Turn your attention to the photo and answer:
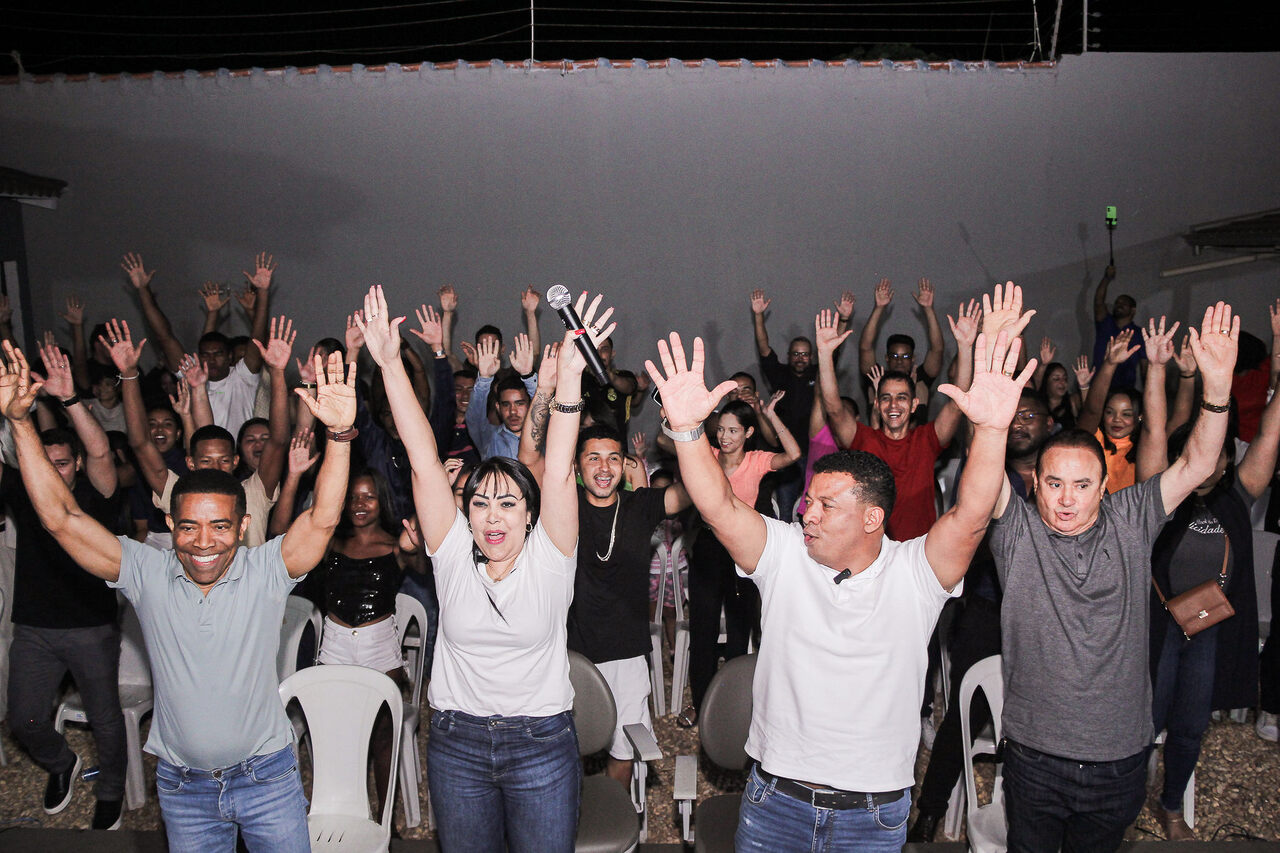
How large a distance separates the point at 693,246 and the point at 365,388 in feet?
7.85

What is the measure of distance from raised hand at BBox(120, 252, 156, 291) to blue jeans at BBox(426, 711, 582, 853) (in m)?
4.87

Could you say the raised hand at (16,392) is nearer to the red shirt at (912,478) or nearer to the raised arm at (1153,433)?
the red shirt at (912,478)

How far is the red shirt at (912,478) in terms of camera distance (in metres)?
4.02

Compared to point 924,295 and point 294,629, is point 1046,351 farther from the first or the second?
point 294,629

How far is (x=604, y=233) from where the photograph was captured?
7000 mm

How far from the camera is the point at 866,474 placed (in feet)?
7.89

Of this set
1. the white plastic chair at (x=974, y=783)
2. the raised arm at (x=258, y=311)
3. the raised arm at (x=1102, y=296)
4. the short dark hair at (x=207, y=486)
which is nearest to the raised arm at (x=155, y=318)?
the raised arm at (x=258, y=311)

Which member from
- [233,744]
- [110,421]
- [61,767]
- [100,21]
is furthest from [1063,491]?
[100,21]

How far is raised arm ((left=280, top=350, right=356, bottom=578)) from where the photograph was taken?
2621mm

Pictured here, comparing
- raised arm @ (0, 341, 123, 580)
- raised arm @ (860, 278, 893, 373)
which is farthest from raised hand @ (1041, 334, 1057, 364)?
raised arm @ (0, 341, 123, 580)

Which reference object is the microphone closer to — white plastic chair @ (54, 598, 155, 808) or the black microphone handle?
the black microphone handle

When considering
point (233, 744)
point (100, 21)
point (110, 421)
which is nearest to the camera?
point (233, 744)

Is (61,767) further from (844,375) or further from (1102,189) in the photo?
(1102,189)

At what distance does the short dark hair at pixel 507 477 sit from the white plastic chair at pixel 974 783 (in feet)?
4.46
